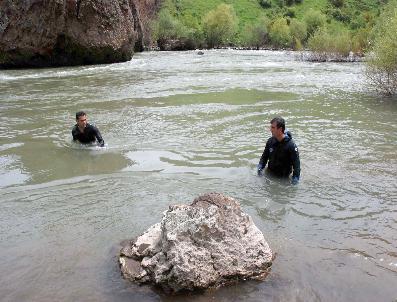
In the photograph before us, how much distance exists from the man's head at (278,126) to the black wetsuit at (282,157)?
0.56 ft

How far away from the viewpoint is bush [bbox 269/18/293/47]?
8375 centimetres

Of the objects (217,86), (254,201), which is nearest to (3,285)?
(254,201)

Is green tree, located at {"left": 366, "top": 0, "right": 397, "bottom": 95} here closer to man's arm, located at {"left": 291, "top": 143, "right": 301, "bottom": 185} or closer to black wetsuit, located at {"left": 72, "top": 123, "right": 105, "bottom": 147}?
man's arm, located at {"left": 291, "top": 143, "right": 301, "bottom": 185}

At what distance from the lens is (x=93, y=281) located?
6.39 m

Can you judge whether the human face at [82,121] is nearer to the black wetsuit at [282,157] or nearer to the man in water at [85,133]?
the man in water at [85,133]

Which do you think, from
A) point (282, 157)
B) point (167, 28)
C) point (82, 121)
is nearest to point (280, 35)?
point (167, 28)

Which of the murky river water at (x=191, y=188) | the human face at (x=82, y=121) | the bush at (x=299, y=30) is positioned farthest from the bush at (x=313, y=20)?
the human face at (x=82, y=121)

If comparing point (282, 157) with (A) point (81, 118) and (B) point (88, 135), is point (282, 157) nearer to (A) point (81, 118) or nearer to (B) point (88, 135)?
(A) point (81, 118)

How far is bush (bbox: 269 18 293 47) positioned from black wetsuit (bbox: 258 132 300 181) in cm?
7691

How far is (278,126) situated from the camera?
976cm

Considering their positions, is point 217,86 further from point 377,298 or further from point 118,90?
point 377,298

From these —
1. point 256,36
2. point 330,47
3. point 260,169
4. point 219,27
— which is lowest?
point 260,169

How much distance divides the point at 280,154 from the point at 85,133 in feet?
19.3

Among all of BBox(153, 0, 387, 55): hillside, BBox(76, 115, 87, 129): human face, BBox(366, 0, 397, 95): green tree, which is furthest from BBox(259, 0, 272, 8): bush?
BBox(76, 115, 87, 129): human face
